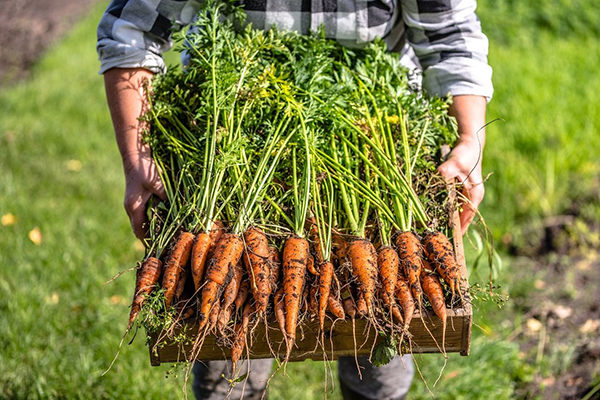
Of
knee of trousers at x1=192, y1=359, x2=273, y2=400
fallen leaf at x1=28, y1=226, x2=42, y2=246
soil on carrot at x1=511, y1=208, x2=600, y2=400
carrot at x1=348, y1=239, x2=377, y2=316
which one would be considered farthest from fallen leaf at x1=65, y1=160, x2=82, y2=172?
carrot at x1=348, y1=239, x2=377, y2=316

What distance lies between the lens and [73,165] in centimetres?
465

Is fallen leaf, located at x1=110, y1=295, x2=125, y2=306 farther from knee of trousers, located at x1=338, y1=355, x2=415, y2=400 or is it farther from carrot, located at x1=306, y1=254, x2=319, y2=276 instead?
carrot, located at x1=306, y1=254, x2=319, y2=276

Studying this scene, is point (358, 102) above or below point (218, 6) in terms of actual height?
below

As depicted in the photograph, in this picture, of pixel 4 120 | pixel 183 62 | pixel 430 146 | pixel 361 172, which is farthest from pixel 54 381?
pixel 4 120

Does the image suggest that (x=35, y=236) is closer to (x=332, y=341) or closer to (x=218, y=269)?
(x=218, y=269)

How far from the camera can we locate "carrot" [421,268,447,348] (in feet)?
5.20

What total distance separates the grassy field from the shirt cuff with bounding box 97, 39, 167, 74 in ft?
3.77

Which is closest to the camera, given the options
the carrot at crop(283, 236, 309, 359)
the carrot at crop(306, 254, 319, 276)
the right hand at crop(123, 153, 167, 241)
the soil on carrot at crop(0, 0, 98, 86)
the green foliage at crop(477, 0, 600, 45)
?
the carrot at crop(283, 236, 309, 359)

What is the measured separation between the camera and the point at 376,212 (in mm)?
1810

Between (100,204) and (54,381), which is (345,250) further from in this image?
(100,204)

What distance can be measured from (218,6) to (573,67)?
4162 mm

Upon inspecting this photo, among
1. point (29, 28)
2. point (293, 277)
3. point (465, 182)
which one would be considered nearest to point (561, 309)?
point (465, 182)

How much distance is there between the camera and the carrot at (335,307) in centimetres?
161

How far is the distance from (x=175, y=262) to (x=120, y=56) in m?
0.70
